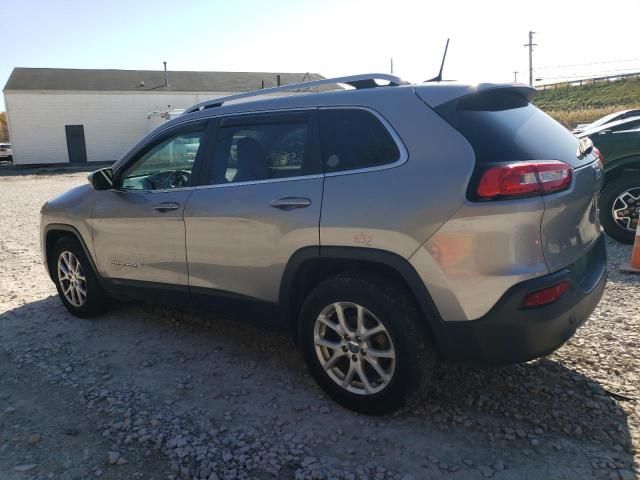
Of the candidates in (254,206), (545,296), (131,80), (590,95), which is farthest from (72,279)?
(590,95)

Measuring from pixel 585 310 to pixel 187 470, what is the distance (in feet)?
7.36

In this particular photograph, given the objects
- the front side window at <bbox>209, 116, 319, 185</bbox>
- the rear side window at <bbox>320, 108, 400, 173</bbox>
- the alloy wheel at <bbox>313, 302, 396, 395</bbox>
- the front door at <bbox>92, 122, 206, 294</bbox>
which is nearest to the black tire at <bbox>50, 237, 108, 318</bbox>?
the front door at <bbox>92, 122, 206, 294</bbox>

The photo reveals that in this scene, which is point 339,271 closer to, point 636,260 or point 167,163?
point 167,163

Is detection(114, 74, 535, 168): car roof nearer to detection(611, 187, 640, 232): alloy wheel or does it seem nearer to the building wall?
detection(611, 187, 640, 232): alloy wheel

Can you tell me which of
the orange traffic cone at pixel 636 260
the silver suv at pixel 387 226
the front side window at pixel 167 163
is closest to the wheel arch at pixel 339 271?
the silver suv at pixel 387 226

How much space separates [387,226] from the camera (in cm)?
280

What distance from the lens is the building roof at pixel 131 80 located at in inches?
1286

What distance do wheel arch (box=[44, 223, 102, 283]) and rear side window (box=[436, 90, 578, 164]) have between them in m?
3.32

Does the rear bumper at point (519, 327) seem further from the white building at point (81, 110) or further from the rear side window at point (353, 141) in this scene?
the white building at point (81, 110)

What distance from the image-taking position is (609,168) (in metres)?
6.46

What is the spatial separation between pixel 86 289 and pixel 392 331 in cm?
314

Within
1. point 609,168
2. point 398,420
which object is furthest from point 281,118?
point 609,168

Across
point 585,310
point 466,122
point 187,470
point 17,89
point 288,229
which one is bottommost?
point 187,470

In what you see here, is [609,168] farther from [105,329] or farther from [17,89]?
[17,89]
